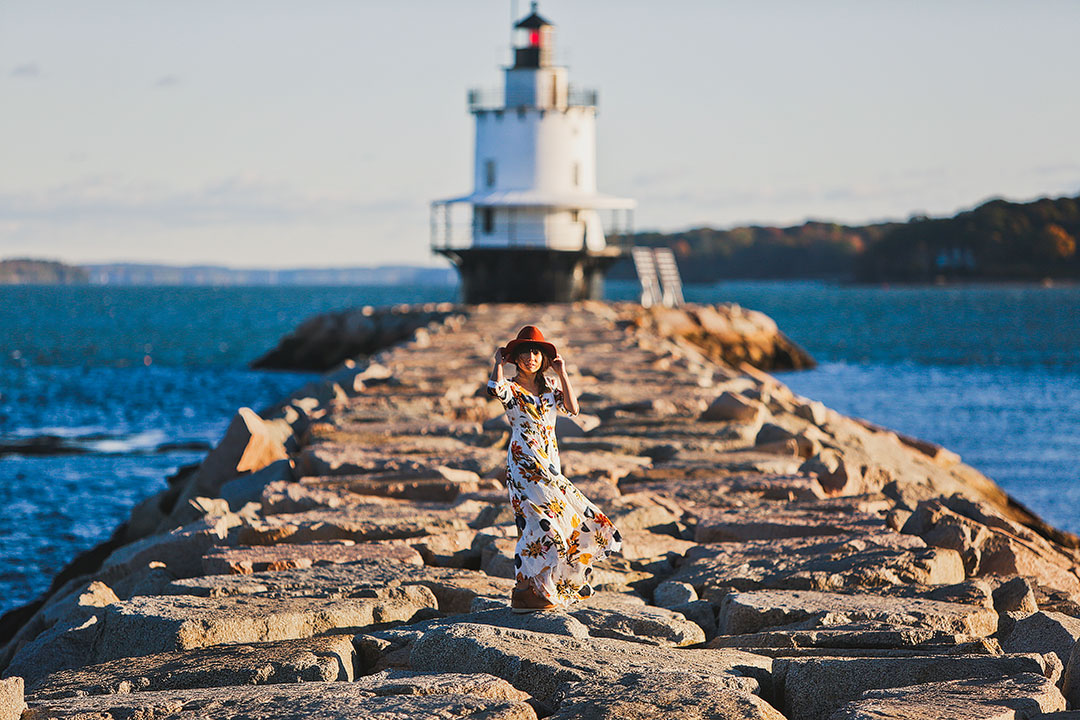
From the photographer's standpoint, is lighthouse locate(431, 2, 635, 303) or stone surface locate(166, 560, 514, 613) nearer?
stone surface locate(166, 560, 514, 613)

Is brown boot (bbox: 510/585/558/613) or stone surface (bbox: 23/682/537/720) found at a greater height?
brown boot (bbox: 510/585/558/613)

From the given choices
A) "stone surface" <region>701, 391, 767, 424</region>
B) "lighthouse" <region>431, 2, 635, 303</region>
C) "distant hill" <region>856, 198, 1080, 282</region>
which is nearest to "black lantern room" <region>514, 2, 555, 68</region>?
"lighthouse" <region>431, 2, 635, 303</region>

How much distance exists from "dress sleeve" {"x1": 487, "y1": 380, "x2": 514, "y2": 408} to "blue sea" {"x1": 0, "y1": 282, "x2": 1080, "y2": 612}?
20.4 feet

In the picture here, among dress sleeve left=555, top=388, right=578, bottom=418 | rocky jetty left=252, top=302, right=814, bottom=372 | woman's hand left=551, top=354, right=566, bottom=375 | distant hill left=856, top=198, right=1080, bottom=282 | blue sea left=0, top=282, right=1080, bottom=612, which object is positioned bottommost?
blue sea left=0, top=282, right=1080, bottom=612

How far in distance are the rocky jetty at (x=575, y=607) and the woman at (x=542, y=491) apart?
17 centimetres

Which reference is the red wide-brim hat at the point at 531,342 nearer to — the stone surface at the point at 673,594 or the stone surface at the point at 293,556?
the stone surface at the point at 673,594

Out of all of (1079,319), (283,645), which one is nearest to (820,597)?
(283,645)

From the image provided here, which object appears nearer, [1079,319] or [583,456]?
[583,456]

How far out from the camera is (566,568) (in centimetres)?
445

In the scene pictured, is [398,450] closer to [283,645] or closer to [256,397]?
[283,645]

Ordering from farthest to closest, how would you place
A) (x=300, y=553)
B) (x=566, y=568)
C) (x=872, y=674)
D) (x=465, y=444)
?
(x=465, y=444) → (x=300, y=553) → (x=566, y=568) → (x=872, y=674)

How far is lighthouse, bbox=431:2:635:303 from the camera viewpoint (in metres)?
31.5

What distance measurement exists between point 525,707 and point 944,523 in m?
2.93

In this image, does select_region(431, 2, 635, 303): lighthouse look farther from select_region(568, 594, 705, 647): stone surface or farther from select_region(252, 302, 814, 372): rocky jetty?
select_region(568, 594, 705, 647): stone surface
